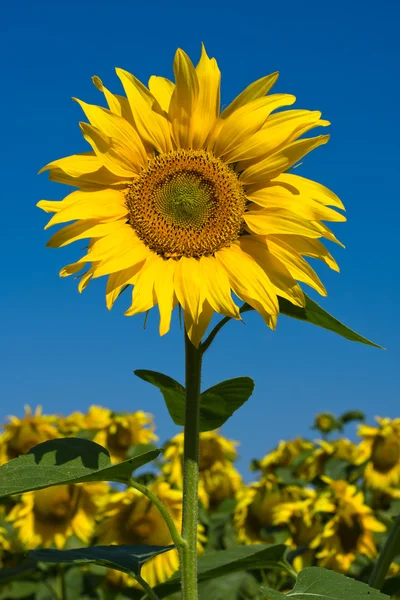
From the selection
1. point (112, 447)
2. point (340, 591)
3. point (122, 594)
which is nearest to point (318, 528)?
point (122, 594)

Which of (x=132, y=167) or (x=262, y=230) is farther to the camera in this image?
(x=132, y=167)

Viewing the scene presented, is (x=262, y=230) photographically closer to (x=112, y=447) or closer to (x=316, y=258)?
(x=316, y=258)

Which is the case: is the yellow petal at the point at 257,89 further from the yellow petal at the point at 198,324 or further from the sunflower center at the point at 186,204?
the yellow petal at the point at 198,324

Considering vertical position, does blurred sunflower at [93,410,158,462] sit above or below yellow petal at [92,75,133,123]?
above

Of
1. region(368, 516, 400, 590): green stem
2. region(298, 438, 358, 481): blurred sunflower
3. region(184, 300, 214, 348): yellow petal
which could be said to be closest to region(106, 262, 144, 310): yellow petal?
region(184, 300, 214, 348): yellow petal

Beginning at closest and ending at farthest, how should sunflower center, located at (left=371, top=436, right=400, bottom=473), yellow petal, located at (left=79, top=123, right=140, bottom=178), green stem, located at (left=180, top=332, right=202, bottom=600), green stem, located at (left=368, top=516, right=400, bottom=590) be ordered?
green stem, located at (left=180, top=332, right=202, bottom=600), yellow petal, located at (left=79, top=123, right=140, bottom=178), green stem, located at (left=368, top=516, right=400, bottom=590), sunflower center, located at (left=371, top=436, right=400, bottom=473)

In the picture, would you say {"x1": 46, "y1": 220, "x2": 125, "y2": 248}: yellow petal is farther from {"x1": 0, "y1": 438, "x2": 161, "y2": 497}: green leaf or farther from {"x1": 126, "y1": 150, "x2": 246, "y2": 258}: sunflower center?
{"x1": 0, "y1": 438, "x2": 161, "y2": 497}: green leaf

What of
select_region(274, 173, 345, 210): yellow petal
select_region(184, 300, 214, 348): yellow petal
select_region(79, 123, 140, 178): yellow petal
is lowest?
select_region(184, 300, 214, 348): yellow petal
